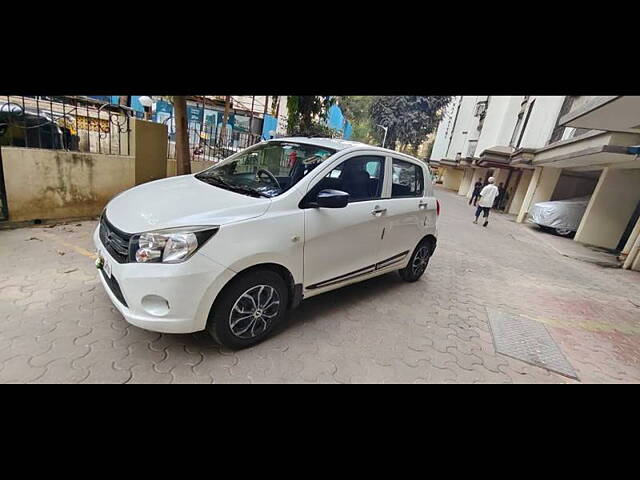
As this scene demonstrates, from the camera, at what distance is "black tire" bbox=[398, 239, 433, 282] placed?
165 inches

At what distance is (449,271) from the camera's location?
17.6ft

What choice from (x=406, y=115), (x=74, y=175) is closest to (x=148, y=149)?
(x=74, y=175)

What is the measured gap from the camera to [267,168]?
3.16m

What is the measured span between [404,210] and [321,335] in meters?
1.75

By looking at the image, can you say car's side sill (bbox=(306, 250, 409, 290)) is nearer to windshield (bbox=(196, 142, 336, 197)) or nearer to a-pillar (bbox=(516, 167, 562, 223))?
windshield (bbox=(196, 142, 336, 197))

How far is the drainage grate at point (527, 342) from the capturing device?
119 inches

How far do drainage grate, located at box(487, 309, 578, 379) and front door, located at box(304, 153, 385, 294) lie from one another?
1634 mm

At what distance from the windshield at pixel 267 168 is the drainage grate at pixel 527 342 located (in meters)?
2.68

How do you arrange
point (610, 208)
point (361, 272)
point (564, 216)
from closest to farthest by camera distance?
point (361, 272) → point (610, 208) → point (564, 216)

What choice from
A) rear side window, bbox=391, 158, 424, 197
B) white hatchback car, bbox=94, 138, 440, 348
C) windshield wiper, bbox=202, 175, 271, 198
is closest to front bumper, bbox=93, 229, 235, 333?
white hatchback car, bbox=94, 138, 440, 348

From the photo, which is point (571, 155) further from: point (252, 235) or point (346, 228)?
point (252, 235)
